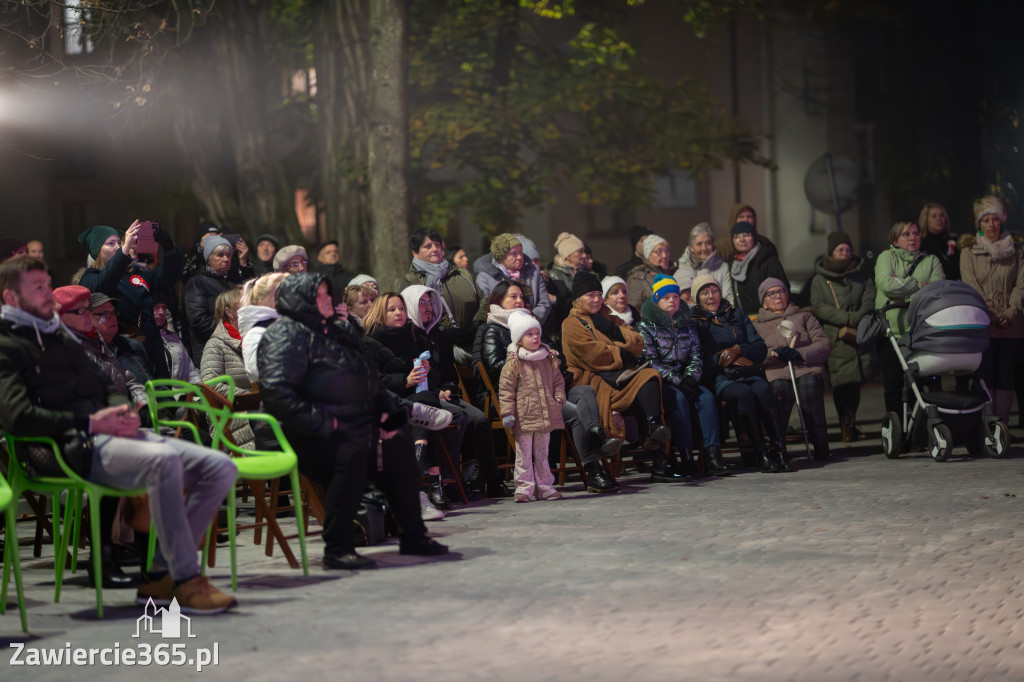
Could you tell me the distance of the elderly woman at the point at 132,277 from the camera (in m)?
11.1

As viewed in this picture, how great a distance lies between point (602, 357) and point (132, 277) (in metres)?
3.82

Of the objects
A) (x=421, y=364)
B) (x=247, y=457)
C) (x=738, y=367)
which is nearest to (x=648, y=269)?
(x=738, y=367)

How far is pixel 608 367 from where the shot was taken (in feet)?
41.4

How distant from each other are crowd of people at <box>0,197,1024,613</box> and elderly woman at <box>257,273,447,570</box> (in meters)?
0.01

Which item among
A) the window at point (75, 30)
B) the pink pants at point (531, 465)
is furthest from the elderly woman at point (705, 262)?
the window at point (75, 30)

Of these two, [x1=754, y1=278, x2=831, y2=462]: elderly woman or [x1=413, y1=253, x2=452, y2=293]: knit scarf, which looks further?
[x1=754, y1=278, x2=831, y2=462]: elderly woman

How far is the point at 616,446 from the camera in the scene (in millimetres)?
11922

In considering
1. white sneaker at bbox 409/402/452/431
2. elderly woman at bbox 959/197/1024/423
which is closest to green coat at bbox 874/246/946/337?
elderly woman at bbox 959/197/1024/423

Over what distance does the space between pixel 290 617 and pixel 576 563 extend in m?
1.87

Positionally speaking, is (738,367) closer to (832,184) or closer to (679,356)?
(679,356)

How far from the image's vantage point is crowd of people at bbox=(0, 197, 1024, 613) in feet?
→ 25.9

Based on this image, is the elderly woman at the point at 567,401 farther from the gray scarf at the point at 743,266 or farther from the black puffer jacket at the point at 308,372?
the gray scarf at the point at 743,266

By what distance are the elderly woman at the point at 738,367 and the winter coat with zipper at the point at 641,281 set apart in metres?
0.92

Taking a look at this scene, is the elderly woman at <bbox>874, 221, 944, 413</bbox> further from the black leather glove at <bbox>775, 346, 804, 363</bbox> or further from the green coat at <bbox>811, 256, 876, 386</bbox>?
the black leather glove at <bbox>775, 346, 804, 363</bbox>
